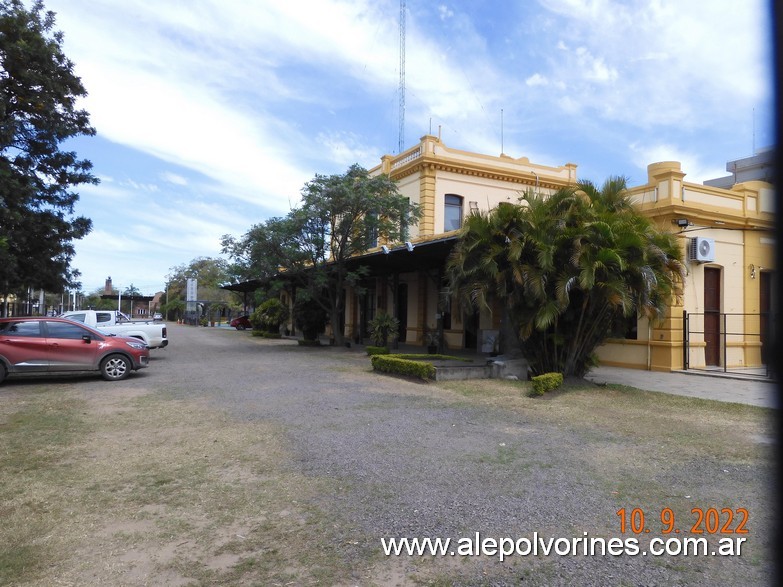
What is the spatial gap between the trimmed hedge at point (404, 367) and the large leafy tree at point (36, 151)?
9.61 meters

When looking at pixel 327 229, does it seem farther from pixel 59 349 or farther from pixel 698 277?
pixel 698 277

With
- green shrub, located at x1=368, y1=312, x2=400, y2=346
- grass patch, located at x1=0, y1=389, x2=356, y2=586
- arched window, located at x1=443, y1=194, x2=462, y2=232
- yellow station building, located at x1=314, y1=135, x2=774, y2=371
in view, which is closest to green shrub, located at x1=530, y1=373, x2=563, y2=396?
yellow station building, located at x1=314, y1=135, x2=774, y2=371

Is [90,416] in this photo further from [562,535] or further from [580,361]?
[580,361]

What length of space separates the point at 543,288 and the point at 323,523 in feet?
26.7

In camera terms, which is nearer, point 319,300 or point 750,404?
point 750,404

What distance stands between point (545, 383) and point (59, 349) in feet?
34.3

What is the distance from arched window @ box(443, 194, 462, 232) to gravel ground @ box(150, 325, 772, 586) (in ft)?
51.8

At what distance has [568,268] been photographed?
11.2 m

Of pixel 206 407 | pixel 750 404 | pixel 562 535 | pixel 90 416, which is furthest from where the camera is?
pixel 750 404

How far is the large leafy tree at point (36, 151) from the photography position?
1386 centimetres

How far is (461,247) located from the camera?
1278 cm

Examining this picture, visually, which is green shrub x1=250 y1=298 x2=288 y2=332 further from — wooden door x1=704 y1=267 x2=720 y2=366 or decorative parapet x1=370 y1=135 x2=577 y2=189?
wooden door x1=704 y1=267 x2=720 y2=366

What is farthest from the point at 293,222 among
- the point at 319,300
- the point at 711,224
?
the point at 711,224

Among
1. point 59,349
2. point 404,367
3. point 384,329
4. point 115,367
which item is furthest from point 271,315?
point 59,349
